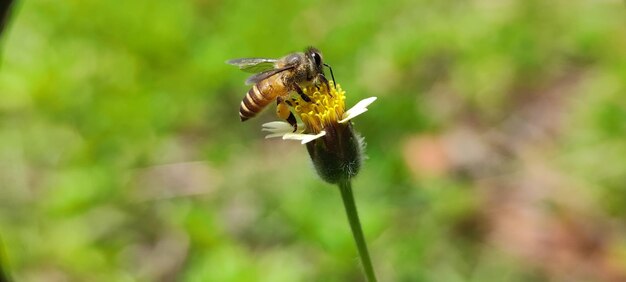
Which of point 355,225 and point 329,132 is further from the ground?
point 329,132

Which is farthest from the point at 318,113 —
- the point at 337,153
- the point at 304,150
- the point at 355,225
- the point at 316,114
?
the point at 304,150

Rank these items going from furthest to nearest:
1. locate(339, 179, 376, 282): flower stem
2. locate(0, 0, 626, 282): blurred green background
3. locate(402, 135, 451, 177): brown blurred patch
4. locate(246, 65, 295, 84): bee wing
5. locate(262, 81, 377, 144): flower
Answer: locate(402, 135, 451, 177): brown blurred patch < locate(0, 0, 626, 282): blurred green background < locate(246, 65, 295, 84): bee wing < locate(262, 81, 377, 144): flower < locate(339, 179, 376, 282): flower stem

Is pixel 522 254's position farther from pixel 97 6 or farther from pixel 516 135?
pixel 97 6

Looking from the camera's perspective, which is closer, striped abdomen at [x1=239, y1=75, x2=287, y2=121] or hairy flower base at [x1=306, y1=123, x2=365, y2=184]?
hairy flower base at [x1=306, y1=123, x2=365, y2=184]

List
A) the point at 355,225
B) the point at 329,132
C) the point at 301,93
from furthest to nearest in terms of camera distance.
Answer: the point at 301,93 < the point at 329,132 < the point at 355,225

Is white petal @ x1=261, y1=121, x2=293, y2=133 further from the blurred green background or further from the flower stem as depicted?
the blurred green background

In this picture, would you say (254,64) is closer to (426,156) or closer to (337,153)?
(337,153)

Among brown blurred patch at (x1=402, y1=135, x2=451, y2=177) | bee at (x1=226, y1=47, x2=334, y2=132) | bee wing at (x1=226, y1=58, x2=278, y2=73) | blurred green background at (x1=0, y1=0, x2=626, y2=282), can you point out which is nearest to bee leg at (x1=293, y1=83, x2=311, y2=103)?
bee at (x1=226, y1=47, x2=334, y2=132)

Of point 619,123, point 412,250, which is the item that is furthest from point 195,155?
point 619,123
